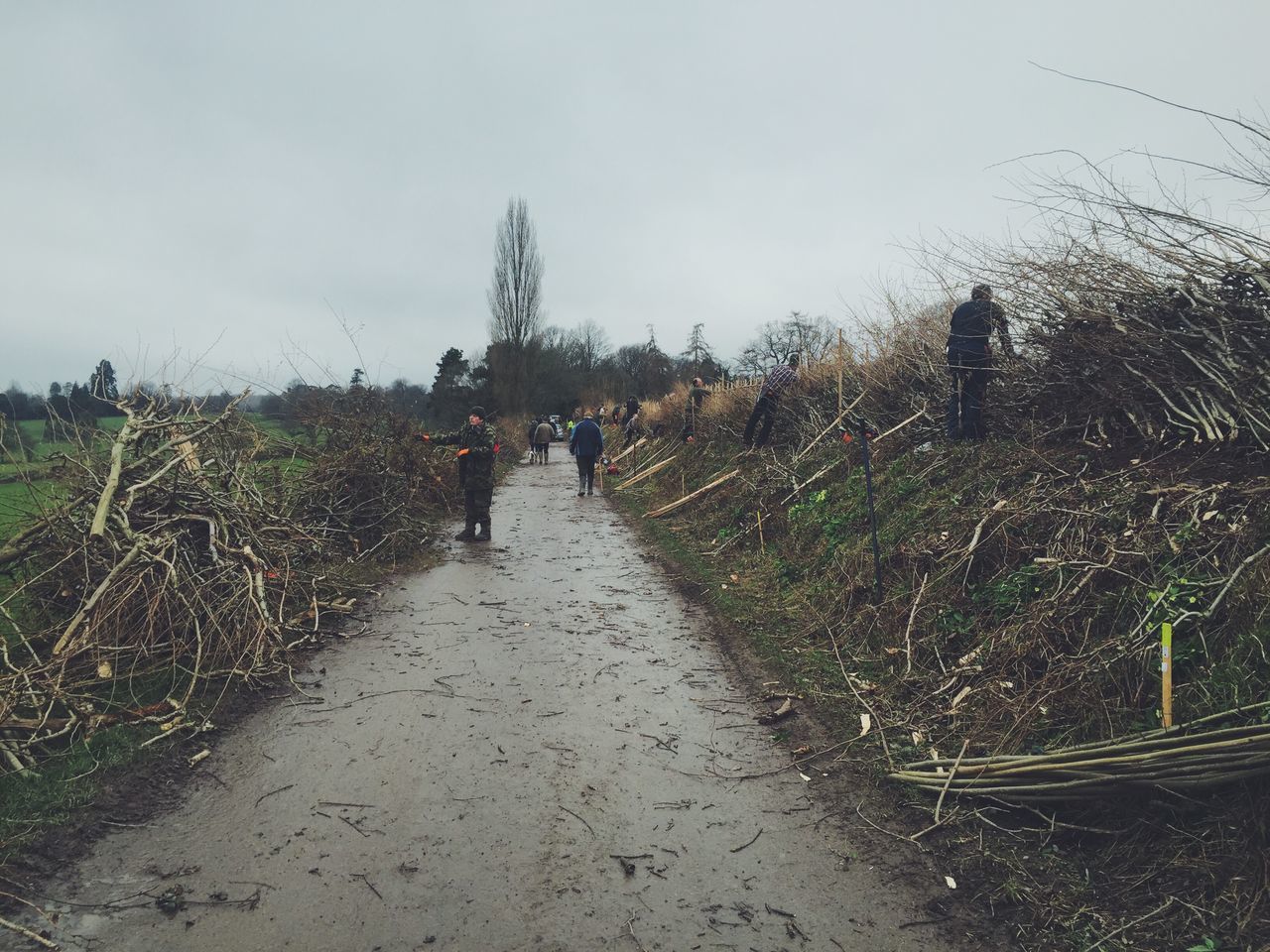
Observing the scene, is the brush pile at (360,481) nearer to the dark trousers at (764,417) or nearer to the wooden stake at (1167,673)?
the dark trousers at (764,417)

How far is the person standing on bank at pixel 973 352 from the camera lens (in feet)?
24.6

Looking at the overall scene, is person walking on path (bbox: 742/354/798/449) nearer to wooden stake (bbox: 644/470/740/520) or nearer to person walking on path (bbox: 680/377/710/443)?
wooden stake (bbox: 644/470/740/520)

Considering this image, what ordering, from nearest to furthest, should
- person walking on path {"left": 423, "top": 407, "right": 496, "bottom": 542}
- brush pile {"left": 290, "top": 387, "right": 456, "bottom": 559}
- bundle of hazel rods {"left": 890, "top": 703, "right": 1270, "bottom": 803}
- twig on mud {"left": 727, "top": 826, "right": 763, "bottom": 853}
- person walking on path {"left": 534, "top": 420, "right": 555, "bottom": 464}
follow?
bundle of hazel rods {"left": 890, "top": 703, "right": 1270, "bottom": 803} < twig on mud {"left": 727, "top": 826, "right": 763, "bottom": 853} < brush pile {"left": 290, "top": 387, "right": 456, "bottom": 559} < person walking on path {"left": 423, "top": 407, "right": 496, "bottom": 542} < person walking on path {"left": 534, "top": 420, "right": 555, "bottom": 464}

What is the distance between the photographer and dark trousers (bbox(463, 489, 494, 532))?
1134 centimetres

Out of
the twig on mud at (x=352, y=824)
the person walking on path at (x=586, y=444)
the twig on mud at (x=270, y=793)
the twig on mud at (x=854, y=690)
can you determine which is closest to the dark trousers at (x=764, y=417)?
the person walking on path at (x=586, y=444)

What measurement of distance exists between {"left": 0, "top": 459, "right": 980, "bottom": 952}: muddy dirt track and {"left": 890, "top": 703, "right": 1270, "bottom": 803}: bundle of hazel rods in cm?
60

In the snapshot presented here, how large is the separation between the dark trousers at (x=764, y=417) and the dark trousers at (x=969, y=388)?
550cm

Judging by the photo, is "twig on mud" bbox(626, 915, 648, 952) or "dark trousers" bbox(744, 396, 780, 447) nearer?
"twig on mud" bbox(626, 915, 648, 952)

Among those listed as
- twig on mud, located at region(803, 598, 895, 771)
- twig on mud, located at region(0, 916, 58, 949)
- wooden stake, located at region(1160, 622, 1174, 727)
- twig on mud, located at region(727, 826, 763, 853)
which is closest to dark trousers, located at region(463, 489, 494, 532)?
Answer: twig on mud, located at region(803, 598, 895, 771)

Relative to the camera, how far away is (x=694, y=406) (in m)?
19.4

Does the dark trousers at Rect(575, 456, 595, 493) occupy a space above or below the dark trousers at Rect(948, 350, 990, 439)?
below

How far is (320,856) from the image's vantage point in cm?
318

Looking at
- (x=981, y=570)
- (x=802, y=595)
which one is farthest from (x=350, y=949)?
(x=802, y=595)

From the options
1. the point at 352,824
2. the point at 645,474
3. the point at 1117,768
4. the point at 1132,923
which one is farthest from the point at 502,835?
the point at 645,474
